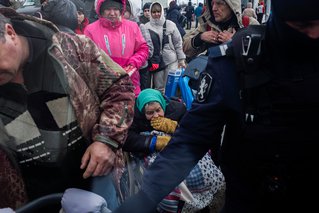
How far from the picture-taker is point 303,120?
122 centimetres

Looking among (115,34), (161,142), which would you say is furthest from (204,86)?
(115,34)

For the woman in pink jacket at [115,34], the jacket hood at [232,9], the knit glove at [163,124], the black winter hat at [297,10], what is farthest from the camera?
the woman in pink jacket at [115,34]

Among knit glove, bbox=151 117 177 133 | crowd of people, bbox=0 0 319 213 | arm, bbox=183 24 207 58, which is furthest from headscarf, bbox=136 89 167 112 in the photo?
crowd of people, bbox=0 0 319 213

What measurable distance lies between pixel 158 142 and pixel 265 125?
5.02 feet

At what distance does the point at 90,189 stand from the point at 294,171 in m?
0.86

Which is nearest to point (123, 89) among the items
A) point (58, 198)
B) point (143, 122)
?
point (58, 198)

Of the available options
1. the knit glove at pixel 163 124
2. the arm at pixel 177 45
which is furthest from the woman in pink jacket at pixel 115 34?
the arm at pixel 177 45

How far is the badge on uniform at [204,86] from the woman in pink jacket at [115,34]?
8.18ft

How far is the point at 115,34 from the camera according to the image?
3846mm

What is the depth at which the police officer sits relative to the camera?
119 cm

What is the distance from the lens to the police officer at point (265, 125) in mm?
1190

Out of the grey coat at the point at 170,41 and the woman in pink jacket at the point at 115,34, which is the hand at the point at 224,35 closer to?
the woman in pink jacket at the point at 115,34

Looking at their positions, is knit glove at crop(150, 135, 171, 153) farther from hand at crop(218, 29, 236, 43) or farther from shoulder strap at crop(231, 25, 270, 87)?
shoulder strap at crop(231, 25, 270, 87)

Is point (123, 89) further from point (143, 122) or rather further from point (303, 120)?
point (143, 122)
